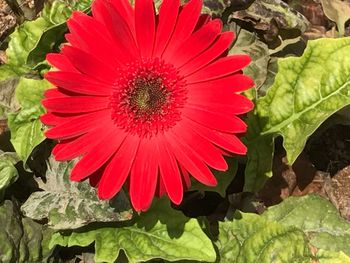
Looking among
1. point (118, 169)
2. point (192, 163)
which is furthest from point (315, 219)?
point (118, 169)

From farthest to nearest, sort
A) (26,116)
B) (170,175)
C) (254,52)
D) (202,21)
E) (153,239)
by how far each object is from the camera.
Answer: (254,52) < (26,116) < (153,239) < (202,21) < (170,175)

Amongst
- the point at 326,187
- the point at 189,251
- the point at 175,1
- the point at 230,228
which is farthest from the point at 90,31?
the point at 326,187

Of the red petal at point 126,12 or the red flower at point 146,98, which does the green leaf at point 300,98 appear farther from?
the red petal at point 126,12

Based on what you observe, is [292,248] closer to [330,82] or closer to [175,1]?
[330,82]

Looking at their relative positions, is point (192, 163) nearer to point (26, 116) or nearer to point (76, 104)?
point (76, 104)

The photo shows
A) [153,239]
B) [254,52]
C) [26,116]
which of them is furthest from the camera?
[254,52]

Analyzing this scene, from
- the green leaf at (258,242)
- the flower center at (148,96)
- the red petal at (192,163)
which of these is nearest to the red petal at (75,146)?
the flower center at (148,96)
